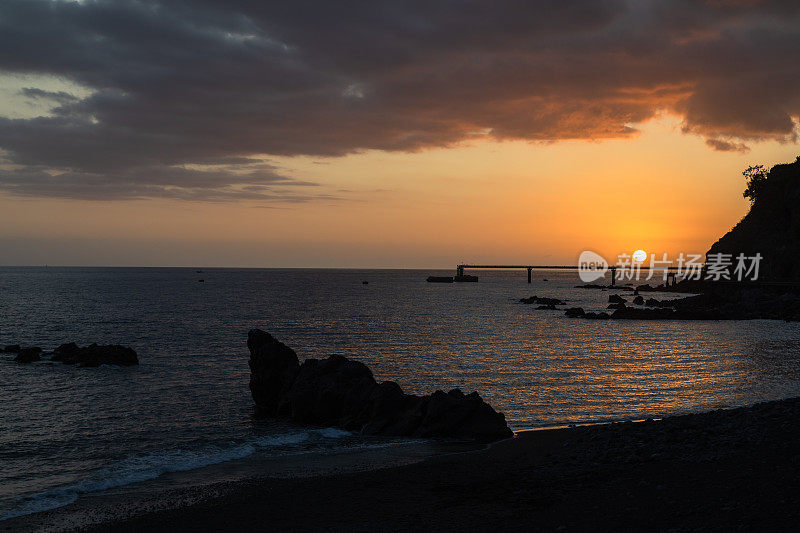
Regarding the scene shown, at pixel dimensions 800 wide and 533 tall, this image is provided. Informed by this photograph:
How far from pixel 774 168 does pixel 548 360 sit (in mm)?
145531

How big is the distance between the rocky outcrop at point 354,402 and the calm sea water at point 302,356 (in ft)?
4.35

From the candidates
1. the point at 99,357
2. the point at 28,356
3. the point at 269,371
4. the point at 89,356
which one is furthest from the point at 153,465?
the point at 28,356

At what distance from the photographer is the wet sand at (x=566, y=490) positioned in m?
12.7

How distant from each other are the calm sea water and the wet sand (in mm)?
5044

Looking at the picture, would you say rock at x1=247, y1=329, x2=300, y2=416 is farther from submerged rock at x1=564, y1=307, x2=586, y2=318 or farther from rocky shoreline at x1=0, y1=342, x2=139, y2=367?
submerged rock at x1=564, y1=307, x2=586, y2=318

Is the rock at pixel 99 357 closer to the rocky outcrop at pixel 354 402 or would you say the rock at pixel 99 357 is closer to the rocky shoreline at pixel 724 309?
the rocky outcrop at pixel 354 402

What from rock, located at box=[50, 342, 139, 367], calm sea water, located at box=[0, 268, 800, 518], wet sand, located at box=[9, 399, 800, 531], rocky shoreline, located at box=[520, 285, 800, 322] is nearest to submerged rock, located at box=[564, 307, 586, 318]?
rocky shoreline, located at box=[520, 285, 800, 322]

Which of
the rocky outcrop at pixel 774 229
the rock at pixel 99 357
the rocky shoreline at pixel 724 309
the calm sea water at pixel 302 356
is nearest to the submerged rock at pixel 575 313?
the rocky shoreline at pixel 724 309

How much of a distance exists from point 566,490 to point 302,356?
37.5 m

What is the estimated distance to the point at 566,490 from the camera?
1515cm

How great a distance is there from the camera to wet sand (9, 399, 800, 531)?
41.7 feet

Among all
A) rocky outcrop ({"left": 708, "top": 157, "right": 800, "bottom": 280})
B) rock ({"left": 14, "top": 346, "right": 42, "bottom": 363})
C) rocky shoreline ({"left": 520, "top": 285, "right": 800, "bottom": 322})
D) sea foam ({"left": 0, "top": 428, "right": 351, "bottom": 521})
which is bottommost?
rock ({"left": 14, "top": 346, "right": 42, "bottom": 363})

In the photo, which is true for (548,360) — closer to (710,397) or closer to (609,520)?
(710,397)

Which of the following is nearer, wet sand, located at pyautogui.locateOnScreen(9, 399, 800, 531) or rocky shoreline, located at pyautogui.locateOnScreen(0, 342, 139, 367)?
wet sand, located at pyautogui.locateOnScreen(9, 399, 800, 531)
